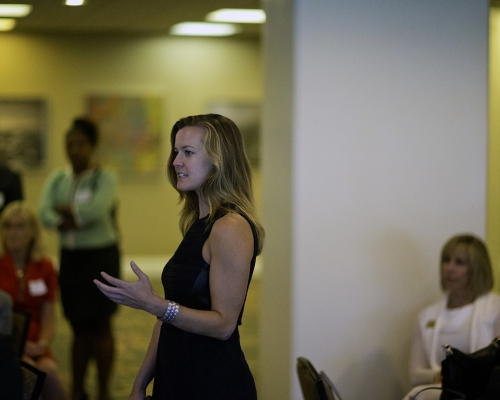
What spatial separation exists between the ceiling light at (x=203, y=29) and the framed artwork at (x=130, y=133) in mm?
1203

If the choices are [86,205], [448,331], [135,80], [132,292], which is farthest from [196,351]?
[135,80]

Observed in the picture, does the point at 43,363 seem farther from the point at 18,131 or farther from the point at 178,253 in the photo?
the point at 18,131

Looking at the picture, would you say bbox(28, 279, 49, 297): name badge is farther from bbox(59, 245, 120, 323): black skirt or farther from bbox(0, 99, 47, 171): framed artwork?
bbox(0, 99, 47, 171): framed artwork

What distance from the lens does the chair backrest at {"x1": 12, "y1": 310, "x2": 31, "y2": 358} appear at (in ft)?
12.0

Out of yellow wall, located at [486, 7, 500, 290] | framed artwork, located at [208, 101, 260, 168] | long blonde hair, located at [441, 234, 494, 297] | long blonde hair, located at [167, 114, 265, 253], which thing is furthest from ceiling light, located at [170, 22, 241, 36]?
long blonde hair, located at [167, 114, 265, 253]

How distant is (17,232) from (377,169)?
226 centimetres

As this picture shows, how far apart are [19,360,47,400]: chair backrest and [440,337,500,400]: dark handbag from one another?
174 cm

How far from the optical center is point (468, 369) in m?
3.31

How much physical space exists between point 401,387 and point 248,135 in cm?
785

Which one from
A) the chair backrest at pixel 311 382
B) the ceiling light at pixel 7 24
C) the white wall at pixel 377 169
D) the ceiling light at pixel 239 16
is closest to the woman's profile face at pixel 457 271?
the white wall at pixel 377 169

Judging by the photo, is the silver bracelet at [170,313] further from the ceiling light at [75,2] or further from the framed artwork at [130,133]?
the framed artwork at [130,133]

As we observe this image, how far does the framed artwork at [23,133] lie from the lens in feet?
36.4

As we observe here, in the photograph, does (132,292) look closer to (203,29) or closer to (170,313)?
(170,313)

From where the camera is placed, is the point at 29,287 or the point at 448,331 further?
the point at 29,287
